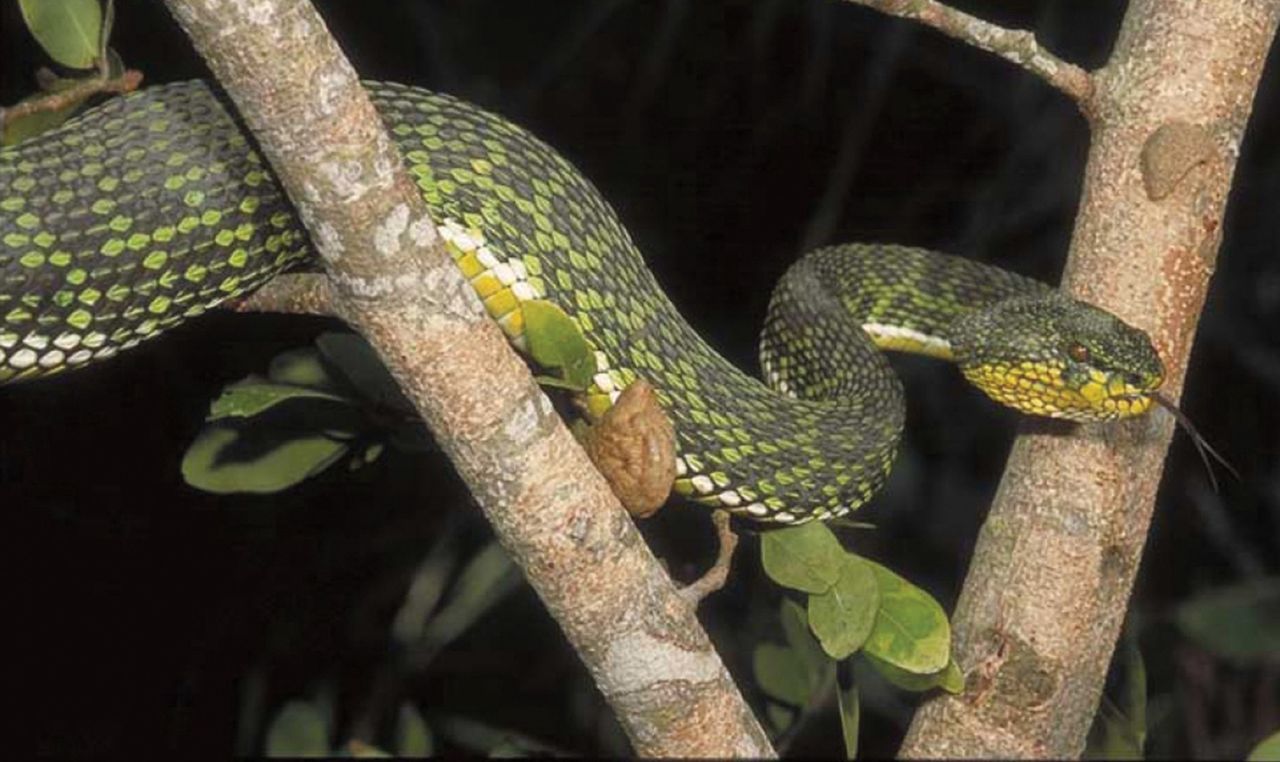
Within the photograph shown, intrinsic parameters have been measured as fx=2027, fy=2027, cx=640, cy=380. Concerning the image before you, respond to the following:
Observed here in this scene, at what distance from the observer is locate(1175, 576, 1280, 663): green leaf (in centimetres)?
280

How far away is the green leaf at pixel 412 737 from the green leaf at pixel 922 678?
3.05 feet

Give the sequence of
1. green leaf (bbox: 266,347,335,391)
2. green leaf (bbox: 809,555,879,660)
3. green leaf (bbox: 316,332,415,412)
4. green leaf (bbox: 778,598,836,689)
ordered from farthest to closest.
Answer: green leaf (bbox: 778,598,836,689), green leaf (bbox: 266,347,335,391), green leaf (bbox: 316,332,415,412), green leaf (bbox: 809,555,879,660)

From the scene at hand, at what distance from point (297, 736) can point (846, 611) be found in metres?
1.13

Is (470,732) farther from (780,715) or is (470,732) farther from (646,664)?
(646,664)

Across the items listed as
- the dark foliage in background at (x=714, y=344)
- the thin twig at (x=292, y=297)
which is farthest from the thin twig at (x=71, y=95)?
the dark foliage in background at (x=714, y=344)

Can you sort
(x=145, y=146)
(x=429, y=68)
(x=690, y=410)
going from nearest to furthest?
(x=145, y=146) < (x=690, y=410) < (x=429, y=68)

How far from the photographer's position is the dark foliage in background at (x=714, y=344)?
3.26m

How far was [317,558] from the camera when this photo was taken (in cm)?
329

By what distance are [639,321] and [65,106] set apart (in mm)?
703

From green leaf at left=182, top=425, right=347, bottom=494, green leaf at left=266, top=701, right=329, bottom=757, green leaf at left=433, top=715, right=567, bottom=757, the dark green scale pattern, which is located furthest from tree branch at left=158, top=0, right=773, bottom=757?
the dark green scale pattern

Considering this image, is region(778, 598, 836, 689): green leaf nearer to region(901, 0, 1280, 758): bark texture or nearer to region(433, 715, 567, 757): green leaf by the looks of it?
region(901, 0, 1280, 758): bark texture

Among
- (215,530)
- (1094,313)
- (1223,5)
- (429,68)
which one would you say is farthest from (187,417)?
(1223,5)

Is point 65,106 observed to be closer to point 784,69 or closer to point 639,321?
point 639,321

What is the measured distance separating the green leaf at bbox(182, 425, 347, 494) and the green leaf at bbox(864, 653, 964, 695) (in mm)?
732
